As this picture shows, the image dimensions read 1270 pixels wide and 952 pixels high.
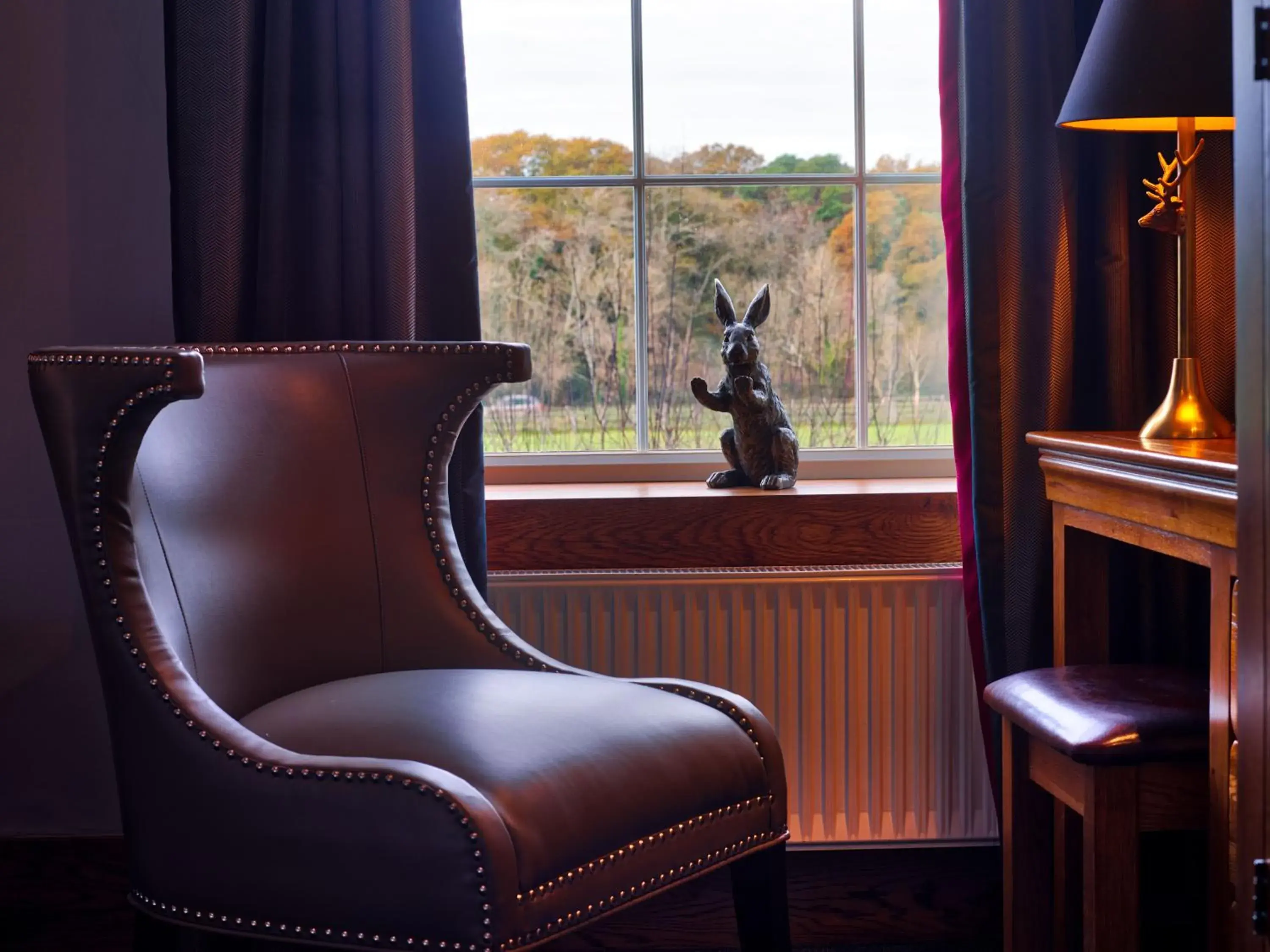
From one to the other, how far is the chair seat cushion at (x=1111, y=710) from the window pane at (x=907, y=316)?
27.7 inches

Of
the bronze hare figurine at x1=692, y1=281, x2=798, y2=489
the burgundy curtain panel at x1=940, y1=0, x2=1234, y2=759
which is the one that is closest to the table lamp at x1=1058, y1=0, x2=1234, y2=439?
the burgundy curtain panel at x1=940, y1=0, x2=1234, y2=759

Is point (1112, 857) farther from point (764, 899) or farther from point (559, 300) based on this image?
point (559, 300)

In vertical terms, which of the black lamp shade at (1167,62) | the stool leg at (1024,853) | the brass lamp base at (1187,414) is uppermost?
the black lamp shade at (1167,62)

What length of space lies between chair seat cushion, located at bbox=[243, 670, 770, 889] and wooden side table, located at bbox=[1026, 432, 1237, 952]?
1.72 ft

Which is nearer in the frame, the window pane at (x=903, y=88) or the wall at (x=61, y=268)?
the wall at (x=61, y=268)

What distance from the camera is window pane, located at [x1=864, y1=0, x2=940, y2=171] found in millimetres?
2277

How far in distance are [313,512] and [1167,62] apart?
1273 millimetres

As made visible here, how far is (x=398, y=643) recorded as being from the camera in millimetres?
1629

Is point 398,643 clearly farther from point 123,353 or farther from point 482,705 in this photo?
point 123,353

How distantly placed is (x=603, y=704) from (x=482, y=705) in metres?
0.14

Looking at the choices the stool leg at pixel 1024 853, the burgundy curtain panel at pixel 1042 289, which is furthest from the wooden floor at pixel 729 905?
the burgundy curtain panel at pixel 1042 289

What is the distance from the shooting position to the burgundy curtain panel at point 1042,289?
1921 mm

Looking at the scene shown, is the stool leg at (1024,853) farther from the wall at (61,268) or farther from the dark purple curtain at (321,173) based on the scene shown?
the wall at (61,268)

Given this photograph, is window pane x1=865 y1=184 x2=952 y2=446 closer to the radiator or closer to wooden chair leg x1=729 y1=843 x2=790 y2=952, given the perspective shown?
the radiator
